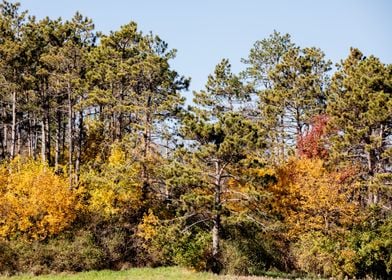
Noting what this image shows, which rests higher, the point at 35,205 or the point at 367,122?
the point at 367,122

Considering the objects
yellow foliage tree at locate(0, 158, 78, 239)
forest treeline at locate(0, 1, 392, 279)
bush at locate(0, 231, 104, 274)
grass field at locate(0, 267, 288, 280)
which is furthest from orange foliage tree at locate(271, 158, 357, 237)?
yellow foliage tree at locate(0, 158, 78, 239)

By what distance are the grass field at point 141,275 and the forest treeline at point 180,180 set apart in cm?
112

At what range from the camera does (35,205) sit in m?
30.4

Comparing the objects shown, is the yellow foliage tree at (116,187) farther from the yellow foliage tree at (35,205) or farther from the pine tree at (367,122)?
the pine tree at (367,122)

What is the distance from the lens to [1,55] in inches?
1384

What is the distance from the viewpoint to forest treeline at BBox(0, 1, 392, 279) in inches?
1174

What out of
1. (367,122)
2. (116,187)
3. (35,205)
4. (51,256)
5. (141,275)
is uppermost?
(367,122)

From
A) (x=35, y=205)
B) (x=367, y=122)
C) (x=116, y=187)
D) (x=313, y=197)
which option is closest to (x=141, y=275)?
(x=116, y=187)

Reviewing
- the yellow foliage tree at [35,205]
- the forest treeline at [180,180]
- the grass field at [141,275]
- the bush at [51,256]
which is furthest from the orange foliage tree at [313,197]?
the yellow foliage tree at [35,205]

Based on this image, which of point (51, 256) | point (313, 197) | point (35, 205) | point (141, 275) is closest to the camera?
point (141, 275)

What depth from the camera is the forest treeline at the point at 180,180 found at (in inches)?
1174

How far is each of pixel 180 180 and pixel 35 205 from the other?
8926 mm

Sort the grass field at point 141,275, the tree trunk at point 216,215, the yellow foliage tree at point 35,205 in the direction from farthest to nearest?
the yellow foliage tree at point 35,205
the tree trunk at point 216,215
the grass field at point 141,275

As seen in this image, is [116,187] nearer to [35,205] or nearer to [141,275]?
[35,205]
